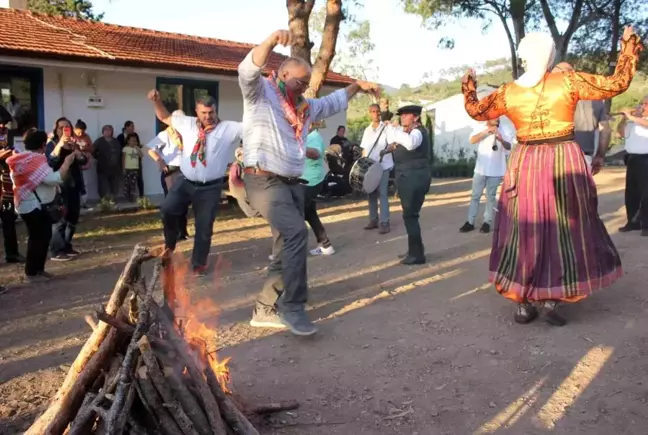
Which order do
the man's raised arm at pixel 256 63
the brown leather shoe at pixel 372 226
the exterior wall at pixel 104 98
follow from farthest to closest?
the exterior wall at pixel 104 98, the brown leather shoe at pixel 372 226, the man's raised arm at pixel 256 63

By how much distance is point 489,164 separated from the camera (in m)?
9.30

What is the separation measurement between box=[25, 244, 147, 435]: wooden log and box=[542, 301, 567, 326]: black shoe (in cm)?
350

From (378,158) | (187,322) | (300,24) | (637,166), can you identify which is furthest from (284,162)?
(300,24)

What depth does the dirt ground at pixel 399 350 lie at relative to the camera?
11.9 ft

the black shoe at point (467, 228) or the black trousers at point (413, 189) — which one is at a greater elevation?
the black trousers at point (413, 189)

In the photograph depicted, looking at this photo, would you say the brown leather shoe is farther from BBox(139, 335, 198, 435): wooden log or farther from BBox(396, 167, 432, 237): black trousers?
BBox(139, 335, 198, 435): wooden log

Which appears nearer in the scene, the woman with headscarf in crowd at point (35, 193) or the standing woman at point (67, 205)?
the woman with headscarf in crowd at point (35, 193)

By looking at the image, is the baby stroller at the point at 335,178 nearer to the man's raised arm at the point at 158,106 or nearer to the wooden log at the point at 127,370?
the man's raised arm at the point at 158,106

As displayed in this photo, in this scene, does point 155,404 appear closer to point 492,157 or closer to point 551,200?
point 551,200

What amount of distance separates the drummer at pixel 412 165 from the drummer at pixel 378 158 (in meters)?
1.77

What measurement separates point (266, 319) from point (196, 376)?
7.85 ft

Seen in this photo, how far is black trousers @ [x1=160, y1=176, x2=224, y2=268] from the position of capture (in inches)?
267

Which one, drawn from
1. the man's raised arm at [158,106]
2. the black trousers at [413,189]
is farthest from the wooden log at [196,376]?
the black trousers at [413,189]

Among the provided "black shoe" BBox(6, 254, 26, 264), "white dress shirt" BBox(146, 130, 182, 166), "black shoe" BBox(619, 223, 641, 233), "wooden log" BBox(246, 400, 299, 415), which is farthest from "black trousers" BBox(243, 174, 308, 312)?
"black shoe" BBox(619, 223, 641, 233)
